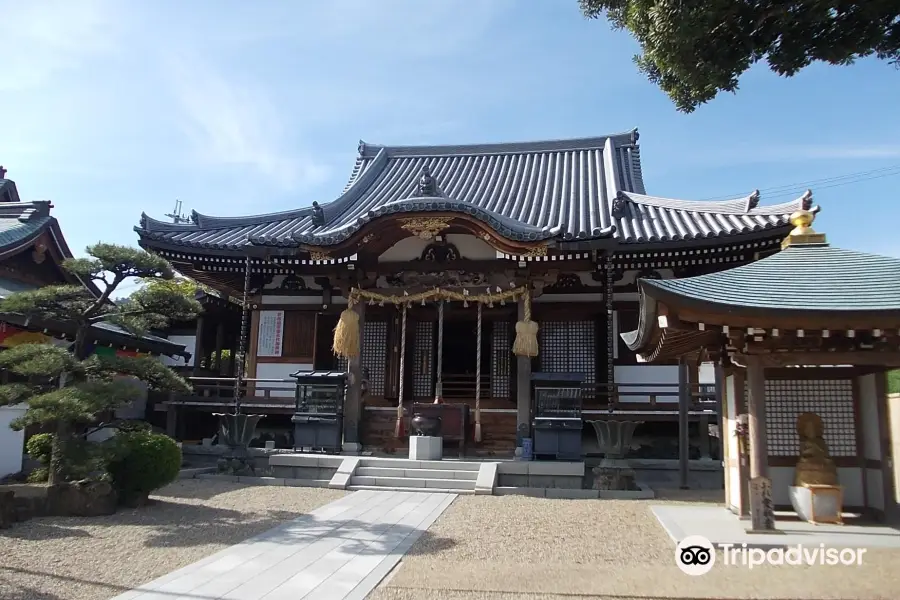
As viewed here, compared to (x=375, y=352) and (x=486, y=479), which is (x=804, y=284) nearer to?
(x=486, y=479)

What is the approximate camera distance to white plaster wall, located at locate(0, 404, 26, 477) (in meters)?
10.6

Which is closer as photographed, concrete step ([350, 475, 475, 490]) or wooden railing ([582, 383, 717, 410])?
concrete step ([350, 475, 475, 490])

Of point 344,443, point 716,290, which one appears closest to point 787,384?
point 716,290

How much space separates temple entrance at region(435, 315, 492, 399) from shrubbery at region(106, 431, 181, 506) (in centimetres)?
723

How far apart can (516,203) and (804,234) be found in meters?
8.75

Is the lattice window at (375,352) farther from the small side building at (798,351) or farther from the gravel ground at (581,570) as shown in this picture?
the small side building at (798,351)

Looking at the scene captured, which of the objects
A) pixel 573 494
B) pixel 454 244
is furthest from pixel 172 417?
pixel 573 494

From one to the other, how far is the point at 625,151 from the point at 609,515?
13.5 m

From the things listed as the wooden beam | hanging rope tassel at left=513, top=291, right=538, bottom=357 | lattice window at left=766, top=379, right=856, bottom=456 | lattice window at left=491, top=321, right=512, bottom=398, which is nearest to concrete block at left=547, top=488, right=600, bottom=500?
hanging rope tassel at left=513, top=291, right=538, bottom=357

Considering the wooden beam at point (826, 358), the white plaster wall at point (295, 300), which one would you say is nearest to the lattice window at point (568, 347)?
the white plaster wall at point (295, 300)

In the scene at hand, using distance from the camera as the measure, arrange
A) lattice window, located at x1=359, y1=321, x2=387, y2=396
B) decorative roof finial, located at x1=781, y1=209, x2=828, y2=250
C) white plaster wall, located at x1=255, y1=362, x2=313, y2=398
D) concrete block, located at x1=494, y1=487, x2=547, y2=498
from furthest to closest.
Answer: white plaster wall, located at x1=255, y1=362, x2=313, y2=398, lattice window, located at x1=359, y1=321, x2=387, y2=396, concrete block, located at x1=494, y1=487, x2=547, y2=498, decorative roof finial, located at x1=781, y1=209, x2=828, y2=250

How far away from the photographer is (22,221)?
15320 millimetres

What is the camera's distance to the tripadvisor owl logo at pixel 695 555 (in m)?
5.90

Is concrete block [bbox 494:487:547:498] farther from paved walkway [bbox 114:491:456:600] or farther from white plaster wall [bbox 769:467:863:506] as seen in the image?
white plaster wall [bbox 769:467:863:506]
